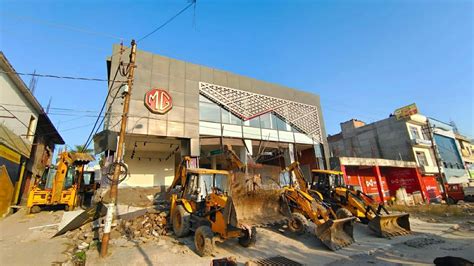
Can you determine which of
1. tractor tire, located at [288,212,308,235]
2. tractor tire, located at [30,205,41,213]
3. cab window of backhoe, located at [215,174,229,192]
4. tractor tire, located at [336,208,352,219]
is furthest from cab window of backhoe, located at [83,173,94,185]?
tractor tire, located at [336,208,352,219]

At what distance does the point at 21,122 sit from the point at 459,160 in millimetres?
52112

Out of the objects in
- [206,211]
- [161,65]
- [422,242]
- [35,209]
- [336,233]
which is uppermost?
[161,65]

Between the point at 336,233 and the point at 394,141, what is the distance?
28.2 m

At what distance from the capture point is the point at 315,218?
836 cm

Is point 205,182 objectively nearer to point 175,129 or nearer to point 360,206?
point 360,206

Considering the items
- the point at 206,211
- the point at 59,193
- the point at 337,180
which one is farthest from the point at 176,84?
the point at 337,180

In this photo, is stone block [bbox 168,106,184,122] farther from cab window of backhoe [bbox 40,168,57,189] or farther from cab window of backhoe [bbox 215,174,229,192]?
cab window of backhoe [bbox 40,168,57,189]

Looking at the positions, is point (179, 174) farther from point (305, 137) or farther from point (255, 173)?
point (305, 137)

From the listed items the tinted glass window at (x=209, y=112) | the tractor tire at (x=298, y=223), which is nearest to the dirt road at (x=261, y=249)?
the tractor tire at (x=298, y=223)

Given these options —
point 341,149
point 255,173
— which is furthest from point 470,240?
point 341,149

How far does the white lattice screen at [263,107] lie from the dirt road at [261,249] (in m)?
11.0

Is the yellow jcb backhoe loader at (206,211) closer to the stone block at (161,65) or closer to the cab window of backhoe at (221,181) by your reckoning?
the cab window of backhoe at (221,181)

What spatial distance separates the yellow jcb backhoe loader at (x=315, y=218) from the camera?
7504 mm

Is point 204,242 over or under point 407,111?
under
